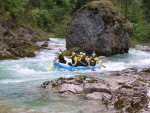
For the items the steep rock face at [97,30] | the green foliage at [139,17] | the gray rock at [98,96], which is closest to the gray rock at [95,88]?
the gray rock at [98,96]

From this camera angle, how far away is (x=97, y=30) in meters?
27.8

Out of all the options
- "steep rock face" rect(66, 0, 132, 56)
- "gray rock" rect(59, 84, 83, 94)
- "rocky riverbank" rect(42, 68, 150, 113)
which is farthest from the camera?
"steep rock face" rect(66, 0, 132, 56)

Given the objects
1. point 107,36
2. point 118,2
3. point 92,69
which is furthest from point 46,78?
point 118,2

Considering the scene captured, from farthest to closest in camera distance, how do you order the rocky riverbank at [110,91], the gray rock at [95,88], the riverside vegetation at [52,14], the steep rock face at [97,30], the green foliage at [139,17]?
the green foliage at [139,17] < the riverside vegetation at [52,14] < the steep rock face at [97,30] < the gray rock at [95,88] < the rocky riverbank at [110,91]

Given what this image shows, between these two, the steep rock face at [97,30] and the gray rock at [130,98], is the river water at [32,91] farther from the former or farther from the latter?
the steep rock face at [97,30]

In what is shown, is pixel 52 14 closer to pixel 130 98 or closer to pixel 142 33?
pixel 142 33

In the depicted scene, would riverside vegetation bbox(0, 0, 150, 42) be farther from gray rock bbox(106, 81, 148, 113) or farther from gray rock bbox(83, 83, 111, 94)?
gray rock bbox(106, 81, 148, 113)

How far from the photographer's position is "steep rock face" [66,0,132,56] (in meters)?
27.7

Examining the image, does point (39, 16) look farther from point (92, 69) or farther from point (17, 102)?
point (17, 102)

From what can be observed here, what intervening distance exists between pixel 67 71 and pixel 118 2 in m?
48.2

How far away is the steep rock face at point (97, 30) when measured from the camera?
27.7 meters

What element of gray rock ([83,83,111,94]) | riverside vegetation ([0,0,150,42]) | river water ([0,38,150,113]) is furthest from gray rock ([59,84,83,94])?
→ riverside vegetation ([0,0,150,42])

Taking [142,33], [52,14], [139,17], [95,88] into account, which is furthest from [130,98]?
[139,17]

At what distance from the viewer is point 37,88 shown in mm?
14188
